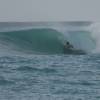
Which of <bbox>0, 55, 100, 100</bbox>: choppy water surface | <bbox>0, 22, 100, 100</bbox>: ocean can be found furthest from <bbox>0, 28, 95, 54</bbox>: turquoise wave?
<bbox>0, 55, 100, 100</bbox>: choppy water surface

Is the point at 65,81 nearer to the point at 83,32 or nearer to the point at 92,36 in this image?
the point at 92,36

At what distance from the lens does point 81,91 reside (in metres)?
16.7

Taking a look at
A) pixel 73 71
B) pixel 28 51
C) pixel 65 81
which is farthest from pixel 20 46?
pixel 65 81

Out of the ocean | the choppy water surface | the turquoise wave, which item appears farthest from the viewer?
the turquoise wave

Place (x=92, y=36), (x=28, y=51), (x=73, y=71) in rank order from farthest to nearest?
1. (x=92, y=36)
2. (x=28, y=51)
3. (x=73, y=71)

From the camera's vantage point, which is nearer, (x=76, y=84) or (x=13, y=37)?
(x=76, y=84)

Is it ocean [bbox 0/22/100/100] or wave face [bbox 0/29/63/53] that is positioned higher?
ocean [bbox 0/22/100/100]

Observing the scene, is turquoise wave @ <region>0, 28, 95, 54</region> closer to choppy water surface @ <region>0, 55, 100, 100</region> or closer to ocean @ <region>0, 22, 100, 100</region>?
ocean @ <region>0, 22, 100, 100</region>

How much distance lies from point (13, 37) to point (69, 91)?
21605mm

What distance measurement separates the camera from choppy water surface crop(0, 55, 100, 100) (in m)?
16.0

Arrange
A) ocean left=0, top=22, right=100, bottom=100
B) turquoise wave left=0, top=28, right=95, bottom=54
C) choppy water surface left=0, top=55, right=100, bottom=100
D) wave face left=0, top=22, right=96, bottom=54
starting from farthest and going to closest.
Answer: turquoise wave left=0, top=28, right=95, bottom=54
wave face left=0, top=22, right=96, bottom=54
ocean left=0, top=22, right=100, bottom=100
choppy water surface left=0, top=55, right=100, bottom=100

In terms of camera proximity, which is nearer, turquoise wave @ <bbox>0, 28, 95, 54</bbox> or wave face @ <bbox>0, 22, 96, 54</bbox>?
wave face @ <bbox>0, 22, 96, 54</bbox>

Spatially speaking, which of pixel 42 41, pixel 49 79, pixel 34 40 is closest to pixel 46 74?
pixel 49 79

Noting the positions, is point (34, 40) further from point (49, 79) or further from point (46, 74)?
point (49, 79)
